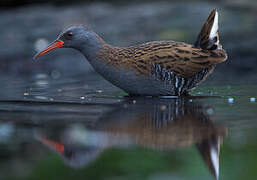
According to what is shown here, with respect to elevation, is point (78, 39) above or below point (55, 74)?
above

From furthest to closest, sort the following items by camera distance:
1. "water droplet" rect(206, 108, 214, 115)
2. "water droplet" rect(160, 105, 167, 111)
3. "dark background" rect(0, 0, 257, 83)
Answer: "dark background" rect(0, 0, 257, 83) → "water droplet" rect(160, 105, 167, 111) → "water droplet" rect(206, 108, 214, 115)

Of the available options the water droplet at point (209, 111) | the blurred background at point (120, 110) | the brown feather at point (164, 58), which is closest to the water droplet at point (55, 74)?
the blurred background at point (120, 110)

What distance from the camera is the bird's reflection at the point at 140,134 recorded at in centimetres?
407

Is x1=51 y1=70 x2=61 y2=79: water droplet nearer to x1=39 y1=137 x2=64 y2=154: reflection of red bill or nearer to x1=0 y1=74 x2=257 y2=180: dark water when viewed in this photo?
x1=0 y1=74 x2=257 y2=180: dark water

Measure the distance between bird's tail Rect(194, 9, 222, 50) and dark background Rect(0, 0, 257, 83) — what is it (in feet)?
9.44

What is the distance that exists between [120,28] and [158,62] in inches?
201

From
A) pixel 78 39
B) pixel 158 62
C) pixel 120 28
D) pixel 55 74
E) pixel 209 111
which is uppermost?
pixel 120 28

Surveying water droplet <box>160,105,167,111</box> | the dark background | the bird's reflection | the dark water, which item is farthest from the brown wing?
the dark background

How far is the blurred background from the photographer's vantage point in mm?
3861

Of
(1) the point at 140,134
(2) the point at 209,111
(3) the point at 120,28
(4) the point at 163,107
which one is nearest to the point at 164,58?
(4) the point at 163,107

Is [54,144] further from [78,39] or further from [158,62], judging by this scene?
[78,39]

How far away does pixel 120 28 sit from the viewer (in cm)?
1162

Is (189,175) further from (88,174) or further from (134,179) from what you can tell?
(88,174)

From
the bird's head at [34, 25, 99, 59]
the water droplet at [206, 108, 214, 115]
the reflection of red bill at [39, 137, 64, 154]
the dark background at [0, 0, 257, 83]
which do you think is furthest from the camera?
the dark background at [0, 0, 257, 83]
